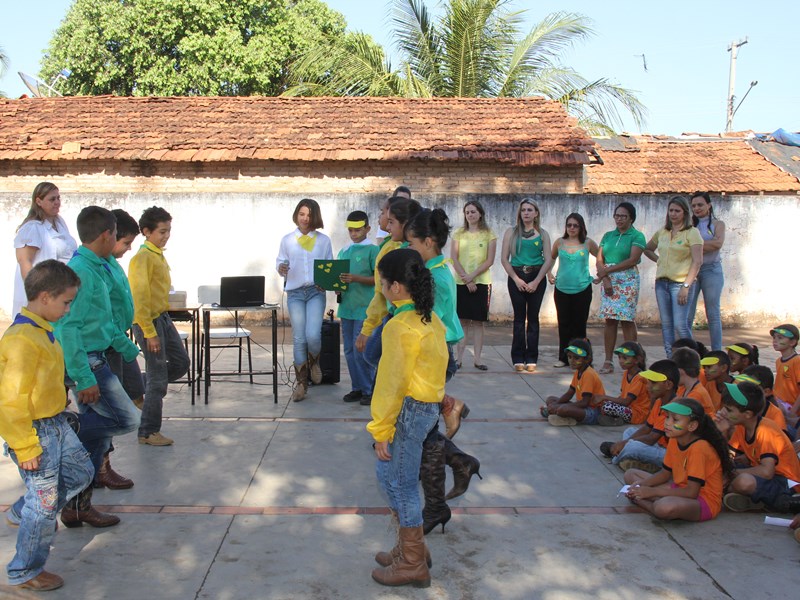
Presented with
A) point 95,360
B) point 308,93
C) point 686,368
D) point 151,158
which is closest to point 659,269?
point 686,368

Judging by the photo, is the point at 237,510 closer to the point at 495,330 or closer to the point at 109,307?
the point at 109,307

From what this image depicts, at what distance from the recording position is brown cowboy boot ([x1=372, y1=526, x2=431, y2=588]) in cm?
380

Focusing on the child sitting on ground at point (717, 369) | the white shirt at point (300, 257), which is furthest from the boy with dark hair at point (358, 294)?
the child sitting on ground at point (717, 369)

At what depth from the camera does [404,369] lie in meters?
3.69

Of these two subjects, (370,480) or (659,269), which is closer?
(370,480)

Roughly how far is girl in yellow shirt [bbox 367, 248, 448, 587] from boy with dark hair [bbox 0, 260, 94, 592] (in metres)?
1.48

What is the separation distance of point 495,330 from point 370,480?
7.29m

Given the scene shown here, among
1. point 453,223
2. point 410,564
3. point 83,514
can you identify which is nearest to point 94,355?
point 83,514

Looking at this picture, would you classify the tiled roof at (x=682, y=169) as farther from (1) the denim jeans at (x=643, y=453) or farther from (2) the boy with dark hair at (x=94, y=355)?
(2) the boy with dark hair at (x=94, y=355)

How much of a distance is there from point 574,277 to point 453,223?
4341 millimetres

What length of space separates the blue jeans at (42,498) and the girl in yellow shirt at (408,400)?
4.84 feet

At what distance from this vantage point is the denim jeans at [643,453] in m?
5.39

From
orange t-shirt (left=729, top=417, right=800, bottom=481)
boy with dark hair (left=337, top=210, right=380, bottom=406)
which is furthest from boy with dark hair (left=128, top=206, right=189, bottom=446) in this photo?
orange t-shirt (left=729, top=417, right=800, bottom=481)

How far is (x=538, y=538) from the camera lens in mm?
4453
